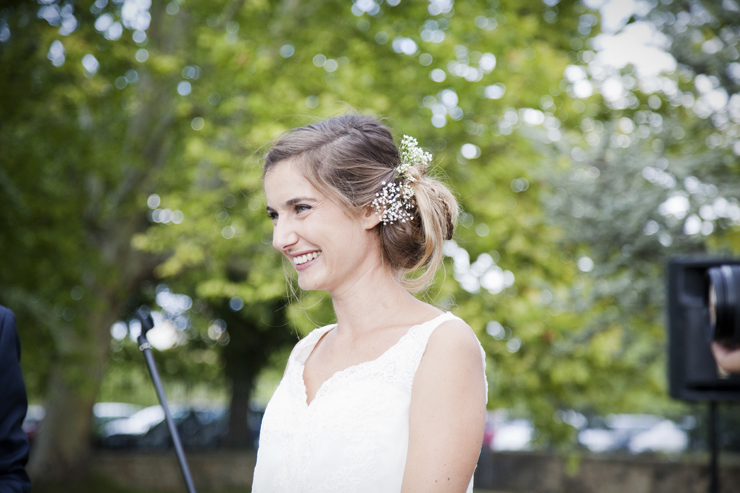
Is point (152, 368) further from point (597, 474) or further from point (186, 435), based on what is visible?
point (186, 435)

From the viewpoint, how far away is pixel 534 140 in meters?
9.99

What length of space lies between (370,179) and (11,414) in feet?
4.85

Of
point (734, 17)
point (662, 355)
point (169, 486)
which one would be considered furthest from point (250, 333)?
point (734, 17)

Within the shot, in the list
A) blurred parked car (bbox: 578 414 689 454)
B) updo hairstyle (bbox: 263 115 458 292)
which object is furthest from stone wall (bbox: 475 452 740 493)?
updo hairstyle (bbox: 263 115 458 292)

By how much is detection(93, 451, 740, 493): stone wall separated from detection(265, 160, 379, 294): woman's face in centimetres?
1042

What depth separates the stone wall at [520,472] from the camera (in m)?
11.4

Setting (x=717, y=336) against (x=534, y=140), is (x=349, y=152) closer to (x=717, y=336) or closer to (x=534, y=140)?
(x=717, y=336)

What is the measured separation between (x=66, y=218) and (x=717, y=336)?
6929 millimetres

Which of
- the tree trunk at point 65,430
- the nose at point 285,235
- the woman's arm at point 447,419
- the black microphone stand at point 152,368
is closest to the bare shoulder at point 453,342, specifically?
the woman's arm at point 447,419

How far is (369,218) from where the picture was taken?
2.12m

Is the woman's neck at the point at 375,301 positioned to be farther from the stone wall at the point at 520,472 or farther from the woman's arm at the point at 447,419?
the stone wall at the point at 520,472

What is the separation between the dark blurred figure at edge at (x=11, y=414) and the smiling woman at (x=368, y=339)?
2.83 ft

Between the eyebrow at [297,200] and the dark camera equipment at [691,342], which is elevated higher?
the eyebrow at [297,200]

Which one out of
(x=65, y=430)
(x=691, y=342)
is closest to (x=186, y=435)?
(x=65, y=430)
